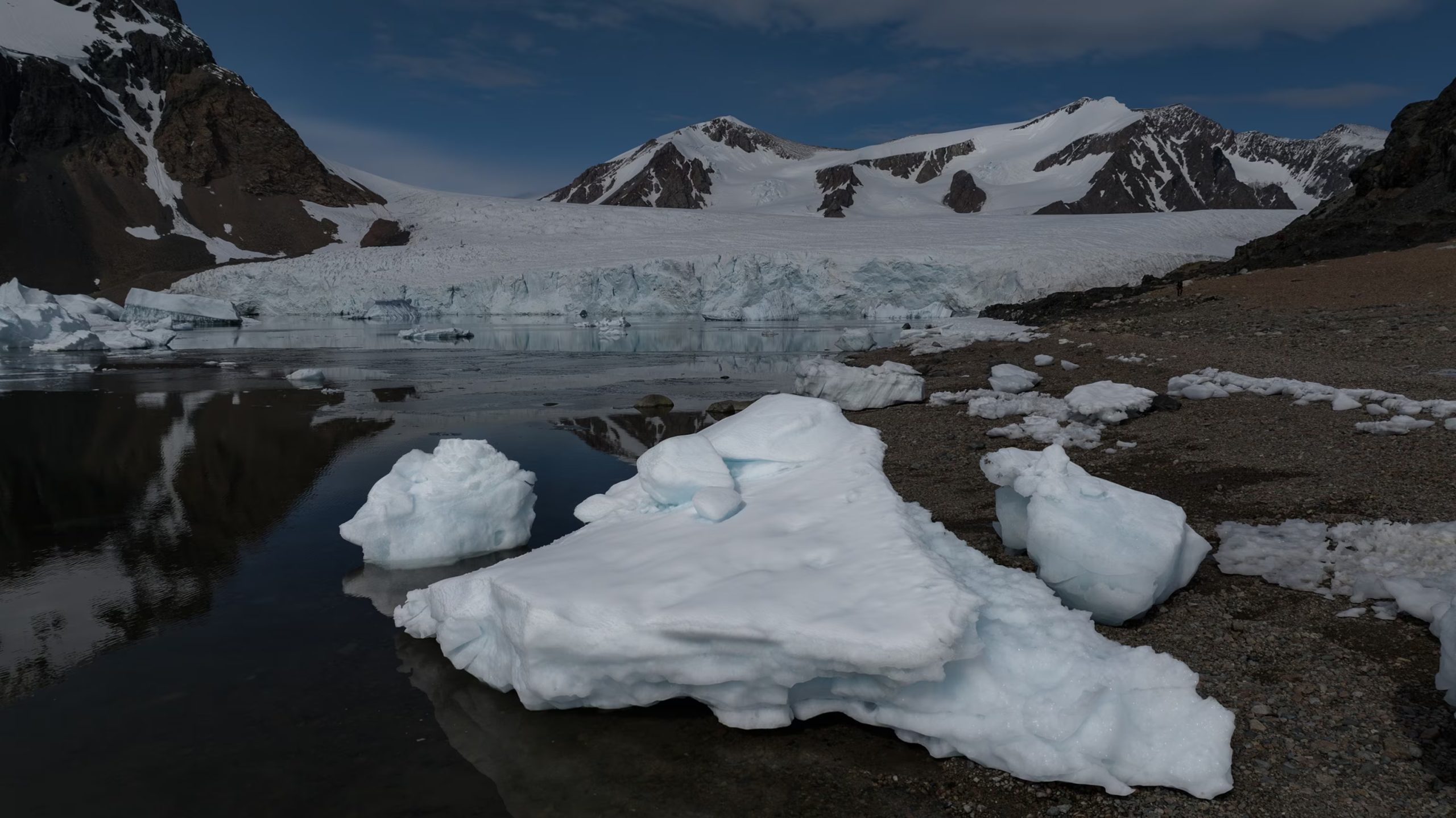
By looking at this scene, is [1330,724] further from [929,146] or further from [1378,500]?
[929,146]

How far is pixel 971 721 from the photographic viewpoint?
2.71 meters

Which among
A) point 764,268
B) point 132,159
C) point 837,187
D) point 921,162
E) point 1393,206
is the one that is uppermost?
point 921,162

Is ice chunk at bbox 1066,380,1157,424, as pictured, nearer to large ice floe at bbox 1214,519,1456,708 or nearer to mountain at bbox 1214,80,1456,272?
large ice floe at bbox 1214,519,1456,708

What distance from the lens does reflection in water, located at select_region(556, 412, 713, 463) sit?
321 inches

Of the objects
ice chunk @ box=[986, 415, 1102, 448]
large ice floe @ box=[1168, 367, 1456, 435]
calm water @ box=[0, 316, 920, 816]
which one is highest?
large ice floe @ box=[1168, 367, 1456, 435]

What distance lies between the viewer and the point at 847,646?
268 cm

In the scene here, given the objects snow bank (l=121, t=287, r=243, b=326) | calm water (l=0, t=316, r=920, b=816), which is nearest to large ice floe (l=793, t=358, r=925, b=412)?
calm water (l=0, t=316, r=920, b=816)

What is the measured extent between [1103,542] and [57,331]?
87.9ft

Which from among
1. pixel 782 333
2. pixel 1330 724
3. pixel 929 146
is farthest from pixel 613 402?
pixel 929 146

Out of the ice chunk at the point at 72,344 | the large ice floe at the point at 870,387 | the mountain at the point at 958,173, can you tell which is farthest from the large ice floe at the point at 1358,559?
the mountain at the point at 958,173

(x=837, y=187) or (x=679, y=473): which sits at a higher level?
(x=837, y=187)

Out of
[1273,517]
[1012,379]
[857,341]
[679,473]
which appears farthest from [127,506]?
[857,341]

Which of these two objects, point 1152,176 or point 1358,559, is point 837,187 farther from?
point 1358,559

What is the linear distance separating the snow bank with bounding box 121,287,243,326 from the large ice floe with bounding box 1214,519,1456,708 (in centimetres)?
3319
